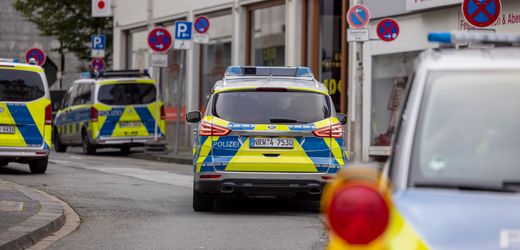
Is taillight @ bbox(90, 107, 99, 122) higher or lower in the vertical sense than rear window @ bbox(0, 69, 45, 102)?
lower

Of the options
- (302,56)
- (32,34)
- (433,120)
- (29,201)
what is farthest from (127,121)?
(32,34)

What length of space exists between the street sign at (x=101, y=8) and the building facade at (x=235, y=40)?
74 centimetres

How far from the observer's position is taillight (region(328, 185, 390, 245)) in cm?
345

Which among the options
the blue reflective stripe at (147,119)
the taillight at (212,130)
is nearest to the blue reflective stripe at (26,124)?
the taillight at (212,130)

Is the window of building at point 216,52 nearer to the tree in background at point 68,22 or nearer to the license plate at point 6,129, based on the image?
the tree in background at point 68,22

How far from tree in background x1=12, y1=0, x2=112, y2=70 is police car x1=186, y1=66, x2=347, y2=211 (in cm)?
3349

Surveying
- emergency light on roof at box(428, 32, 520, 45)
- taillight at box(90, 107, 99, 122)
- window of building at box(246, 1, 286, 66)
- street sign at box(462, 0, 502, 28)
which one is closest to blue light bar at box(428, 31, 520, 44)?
emergency light on roof at box(428, 32, 520, 45)

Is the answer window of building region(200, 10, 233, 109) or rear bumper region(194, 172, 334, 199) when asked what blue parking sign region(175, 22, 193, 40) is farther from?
rear bumper region(194, 172, 334, 199)

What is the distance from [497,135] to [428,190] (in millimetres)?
421

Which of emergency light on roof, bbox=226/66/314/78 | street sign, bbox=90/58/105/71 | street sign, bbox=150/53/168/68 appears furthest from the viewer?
→ street sign, bbox=90/58/105/71

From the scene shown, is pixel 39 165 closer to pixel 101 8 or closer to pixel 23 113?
pixel 23 113

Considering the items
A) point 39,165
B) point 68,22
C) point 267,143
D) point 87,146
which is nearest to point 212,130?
point 267,143

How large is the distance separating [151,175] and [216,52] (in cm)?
1455

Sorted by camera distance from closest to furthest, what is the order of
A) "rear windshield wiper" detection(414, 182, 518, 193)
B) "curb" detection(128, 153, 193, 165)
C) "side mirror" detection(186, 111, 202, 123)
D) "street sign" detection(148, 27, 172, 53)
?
"rear windshield wiper" detection(414, 182, 518, 193) < "side mirror" detection(186, 111, 202, 123) < "curb" detection(128, 153, 193, 165) < "street sign" detection(148, 27, 172, 53)
